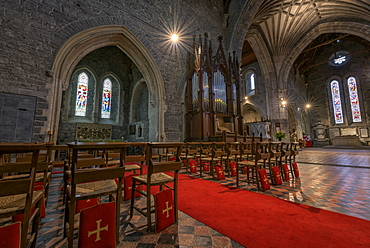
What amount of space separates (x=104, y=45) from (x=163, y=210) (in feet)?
→ 23.2

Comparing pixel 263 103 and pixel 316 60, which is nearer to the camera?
pixel 263 103

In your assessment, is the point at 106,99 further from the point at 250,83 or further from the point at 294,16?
the point at 294,16

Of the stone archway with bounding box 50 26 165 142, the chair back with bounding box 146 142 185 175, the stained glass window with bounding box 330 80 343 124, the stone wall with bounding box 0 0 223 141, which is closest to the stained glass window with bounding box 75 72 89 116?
the stone archway with bounding box 50 26 165 142

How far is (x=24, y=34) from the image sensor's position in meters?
4.72

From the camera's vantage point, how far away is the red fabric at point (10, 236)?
0.90 m

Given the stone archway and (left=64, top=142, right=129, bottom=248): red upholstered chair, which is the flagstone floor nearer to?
(left=64, top=142, right=129, bottom=248): red upholstered chair

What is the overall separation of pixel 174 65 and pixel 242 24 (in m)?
5.51

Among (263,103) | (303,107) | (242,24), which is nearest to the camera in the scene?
(242,24)

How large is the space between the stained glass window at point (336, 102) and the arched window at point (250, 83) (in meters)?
9.25

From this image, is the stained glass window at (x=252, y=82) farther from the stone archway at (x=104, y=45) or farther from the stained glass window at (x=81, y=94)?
the stained glass window at (x=81, y=94)

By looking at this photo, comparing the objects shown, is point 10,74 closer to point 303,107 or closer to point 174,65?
point 174,65

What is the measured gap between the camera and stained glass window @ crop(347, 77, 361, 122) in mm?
15695

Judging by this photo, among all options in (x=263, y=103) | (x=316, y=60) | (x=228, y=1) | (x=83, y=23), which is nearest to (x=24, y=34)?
(x=83, y=23)

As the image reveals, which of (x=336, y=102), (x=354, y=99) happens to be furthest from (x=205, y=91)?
(x=354, y=99)
